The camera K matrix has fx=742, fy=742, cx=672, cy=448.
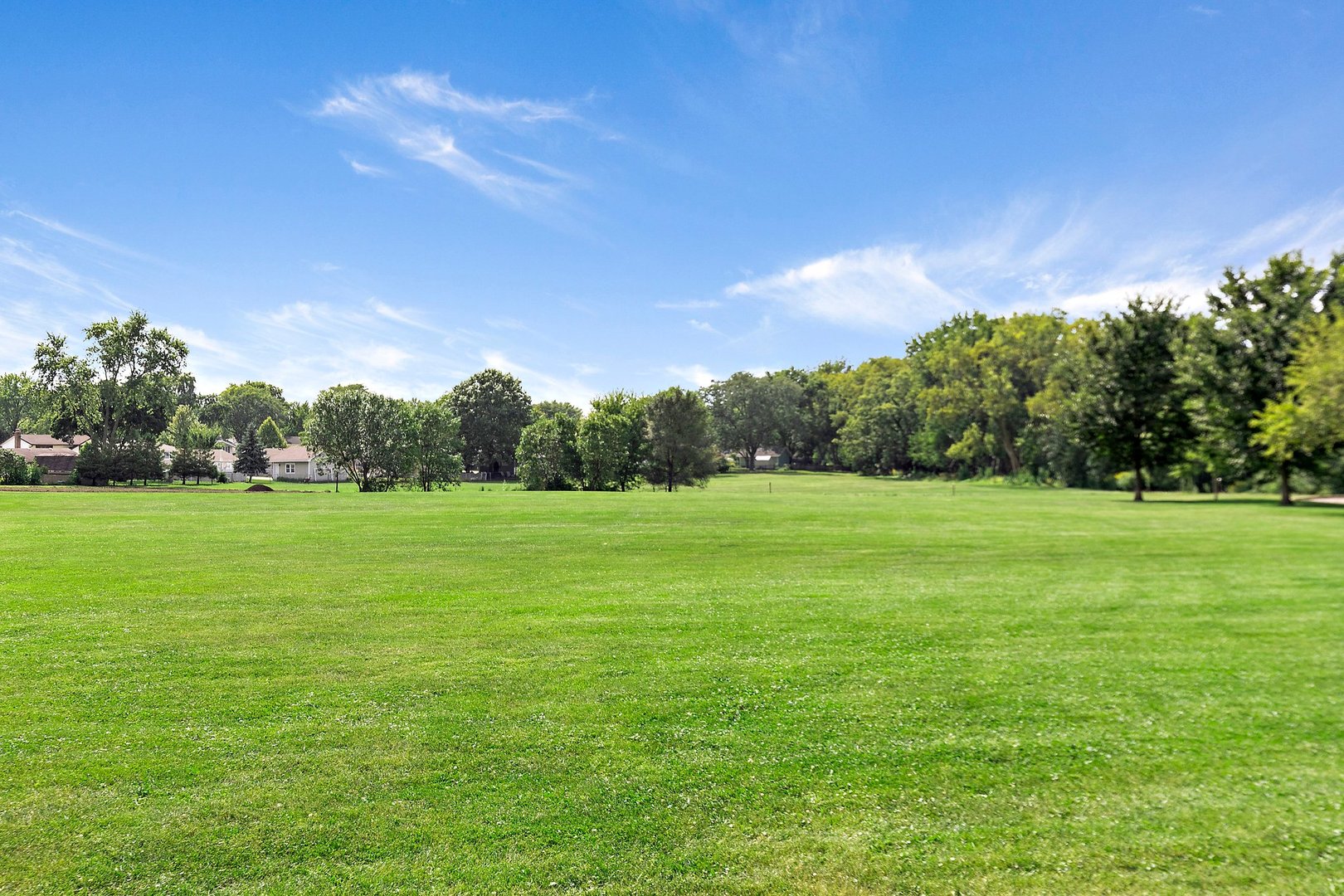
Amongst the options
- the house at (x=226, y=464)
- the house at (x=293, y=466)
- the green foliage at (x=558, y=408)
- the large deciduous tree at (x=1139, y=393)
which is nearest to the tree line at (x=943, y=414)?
the large deciduous tree at (x=1139, y=393)

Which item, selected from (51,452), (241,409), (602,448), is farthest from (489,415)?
(241,409)

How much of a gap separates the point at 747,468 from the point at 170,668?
131m

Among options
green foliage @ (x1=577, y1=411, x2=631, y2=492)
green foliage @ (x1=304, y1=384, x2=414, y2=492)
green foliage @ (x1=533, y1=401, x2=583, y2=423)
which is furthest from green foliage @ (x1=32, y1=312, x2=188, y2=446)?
green foliage @ (x1=533, y1=401, x2=583, y2=423)

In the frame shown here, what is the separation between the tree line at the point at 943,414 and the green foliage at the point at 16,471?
13.1 feet

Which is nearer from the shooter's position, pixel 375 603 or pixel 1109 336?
pixel 375 603

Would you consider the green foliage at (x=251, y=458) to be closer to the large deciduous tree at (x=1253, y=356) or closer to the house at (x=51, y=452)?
the house at (x=51, y=452)

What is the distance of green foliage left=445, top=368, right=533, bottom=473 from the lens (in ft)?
341

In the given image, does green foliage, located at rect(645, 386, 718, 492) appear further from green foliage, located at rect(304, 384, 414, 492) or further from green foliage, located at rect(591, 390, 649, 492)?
green foliage, located at rect(304, 384, 414, 492)

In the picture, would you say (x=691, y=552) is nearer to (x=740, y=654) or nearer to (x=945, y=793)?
(x=740, y=654)

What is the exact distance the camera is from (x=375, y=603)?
12922mm

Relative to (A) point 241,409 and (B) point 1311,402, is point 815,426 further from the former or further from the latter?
(A) point 241,409

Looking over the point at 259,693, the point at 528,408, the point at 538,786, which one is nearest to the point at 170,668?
the point at 259,693

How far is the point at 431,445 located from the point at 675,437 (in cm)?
2237

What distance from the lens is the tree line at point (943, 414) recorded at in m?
42.8
